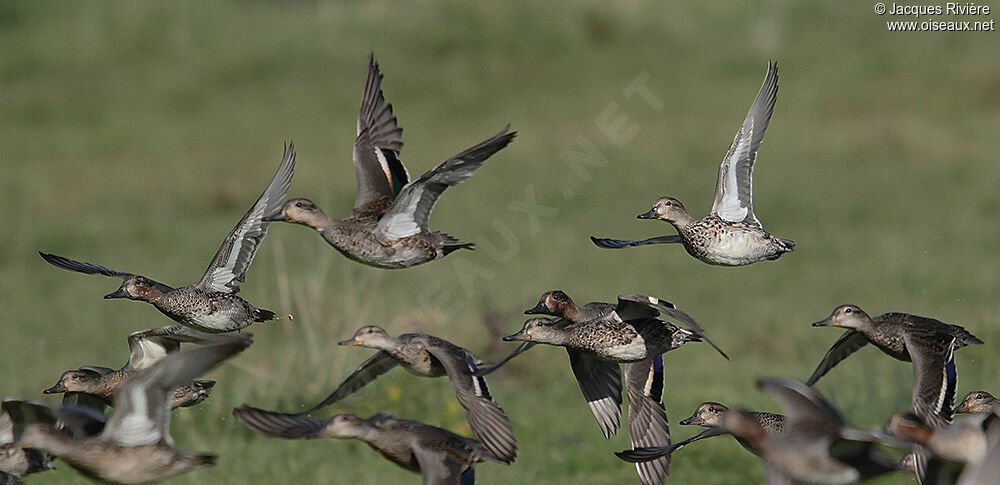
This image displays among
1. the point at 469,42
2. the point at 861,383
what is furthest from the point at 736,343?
the point at 469,42

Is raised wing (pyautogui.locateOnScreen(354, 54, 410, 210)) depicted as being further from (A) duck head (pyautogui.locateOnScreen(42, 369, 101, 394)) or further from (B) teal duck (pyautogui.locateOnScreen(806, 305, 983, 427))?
(B) teal duck (pyautogui.locateOnScreen(806, 305, 983, 427))

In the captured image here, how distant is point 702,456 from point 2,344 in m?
6.96

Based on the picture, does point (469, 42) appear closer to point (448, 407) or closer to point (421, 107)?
point (421, 107)

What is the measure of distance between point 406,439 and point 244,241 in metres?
1.61

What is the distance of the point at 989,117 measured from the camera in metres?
21.7

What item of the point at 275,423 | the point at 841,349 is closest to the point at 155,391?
the point at 275,423

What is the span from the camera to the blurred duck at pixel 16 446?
20.5 ft

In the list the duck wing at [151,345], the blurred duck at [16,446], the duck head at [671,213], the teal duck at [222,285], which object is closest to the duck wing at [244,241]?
the teal duck at [222,285]

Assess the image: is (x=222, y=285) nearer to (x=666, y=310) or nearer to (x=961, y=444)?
(x=666, y=310)

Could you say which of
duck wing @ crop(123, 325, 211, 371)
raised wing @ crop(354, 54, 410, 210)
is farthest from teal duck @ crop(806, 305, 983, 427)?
duck wing @ crop(123, 325, 211, 371)

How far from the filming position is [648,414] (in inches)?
292

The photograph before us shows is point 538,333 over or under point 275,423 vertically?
over

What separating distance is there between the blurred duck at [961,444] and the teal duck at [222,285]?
3.16m

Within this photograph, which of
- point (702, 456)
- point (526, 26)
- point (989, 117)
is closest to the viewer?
point (702, 456)
